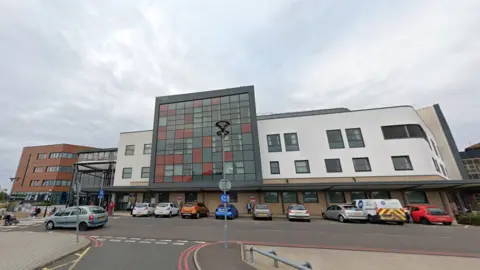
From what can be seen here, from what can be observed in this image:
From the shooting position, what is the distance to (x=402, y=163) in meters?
24.0

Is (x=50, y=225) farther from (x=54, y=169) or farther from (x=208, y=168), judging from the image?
(x=54, y=169)

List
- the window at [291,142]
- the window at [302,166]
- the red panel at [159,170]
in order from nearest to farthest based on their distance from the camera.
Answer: the window at [302,166] < the window at [291,142] < the red panel at [159,170]

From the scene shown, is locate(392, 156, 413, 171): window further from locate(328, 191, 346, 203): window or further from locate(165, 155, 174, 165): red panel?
locate(165, 155, 174, 165): red panel

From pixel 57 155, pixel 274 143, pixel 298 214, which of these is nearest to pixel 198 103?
pixel 274 143

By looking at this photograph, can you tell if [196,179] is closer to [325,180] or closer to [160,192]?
[160,192]

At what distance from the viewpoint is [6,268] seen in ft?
19.8

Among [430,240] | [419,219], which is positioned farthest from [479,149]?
[430,240]

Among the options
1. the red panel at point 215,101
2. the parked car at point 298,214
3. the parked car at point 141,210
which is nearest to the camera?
the parked car at point 298,214

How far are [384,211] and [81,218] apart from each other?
22.8m

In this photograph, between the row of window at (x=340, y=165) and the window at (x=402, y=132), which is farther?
the window at (x=402, y=132)

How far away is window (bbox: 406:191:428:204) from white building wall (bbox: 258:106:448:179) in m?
2.15

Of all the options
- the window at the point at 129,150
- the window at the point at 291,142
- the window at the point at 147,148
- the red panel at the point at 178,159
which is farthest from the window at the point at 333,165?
the window at the point at 129,150

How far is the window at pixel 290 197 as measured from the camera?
25031mm

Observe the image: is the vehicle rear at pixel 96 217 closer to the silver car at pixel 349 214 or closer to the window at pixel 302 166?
the silver car at pixel 349 214
